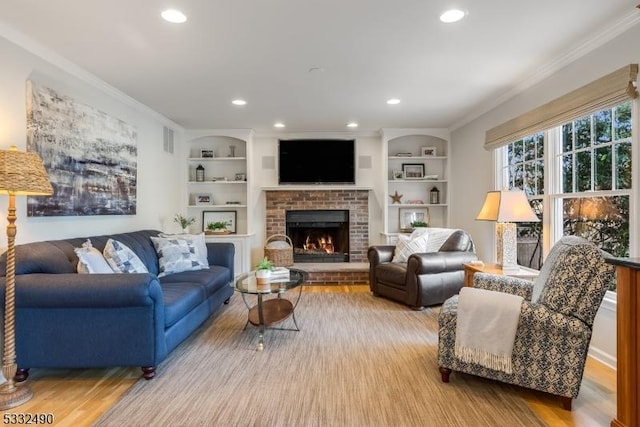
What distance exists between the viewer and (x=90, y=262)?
2.58 meters

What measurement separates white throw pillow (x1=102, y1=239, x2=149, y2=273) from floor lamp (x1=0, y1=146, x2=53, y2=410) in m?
0.71

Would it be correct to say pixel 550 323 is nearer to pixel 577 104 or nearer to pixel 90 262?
pixel 577 104

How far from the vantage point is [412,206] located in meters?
5.99

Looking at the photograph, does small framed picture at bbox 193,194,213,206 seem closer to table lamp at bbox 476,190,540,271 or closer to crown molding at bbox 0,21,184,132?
crown molding at bbox 0,21,184,132

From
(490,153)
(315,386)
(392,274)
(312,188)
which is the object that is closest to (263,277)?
(315,386)

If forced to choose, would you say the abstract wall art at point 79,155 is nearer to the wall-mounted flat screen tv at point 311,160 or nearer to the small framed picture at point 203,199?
the small framed picture at point 203,199

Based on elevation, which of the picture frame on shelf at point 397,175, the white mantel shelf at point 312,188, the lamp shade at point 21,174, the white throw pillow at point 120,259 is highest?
the picture frame on shelf at point 397,175

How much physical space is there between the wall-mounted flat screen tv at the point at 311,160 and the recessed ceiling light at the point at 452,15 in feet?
11.7

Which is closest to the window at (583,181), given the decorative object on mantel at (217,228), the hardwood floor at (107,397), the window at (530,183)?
the window at (530,183)

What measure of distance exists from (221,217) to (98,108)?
2.73 m

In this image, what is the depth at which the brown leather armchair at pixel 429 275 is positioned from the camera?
13.0ft

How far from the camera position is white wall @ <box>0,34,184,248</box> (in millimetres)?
2545

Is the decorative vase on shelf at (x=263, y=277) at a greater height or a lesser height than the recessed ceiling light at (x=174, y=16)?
lesser

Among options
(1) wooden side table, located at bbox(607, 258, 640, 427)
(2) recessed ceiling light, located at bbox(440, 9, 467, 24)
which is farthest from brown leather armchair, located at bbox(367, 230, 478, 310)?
(2) recessed ceiling light, located at bbox(440, 9, 467, 24)
